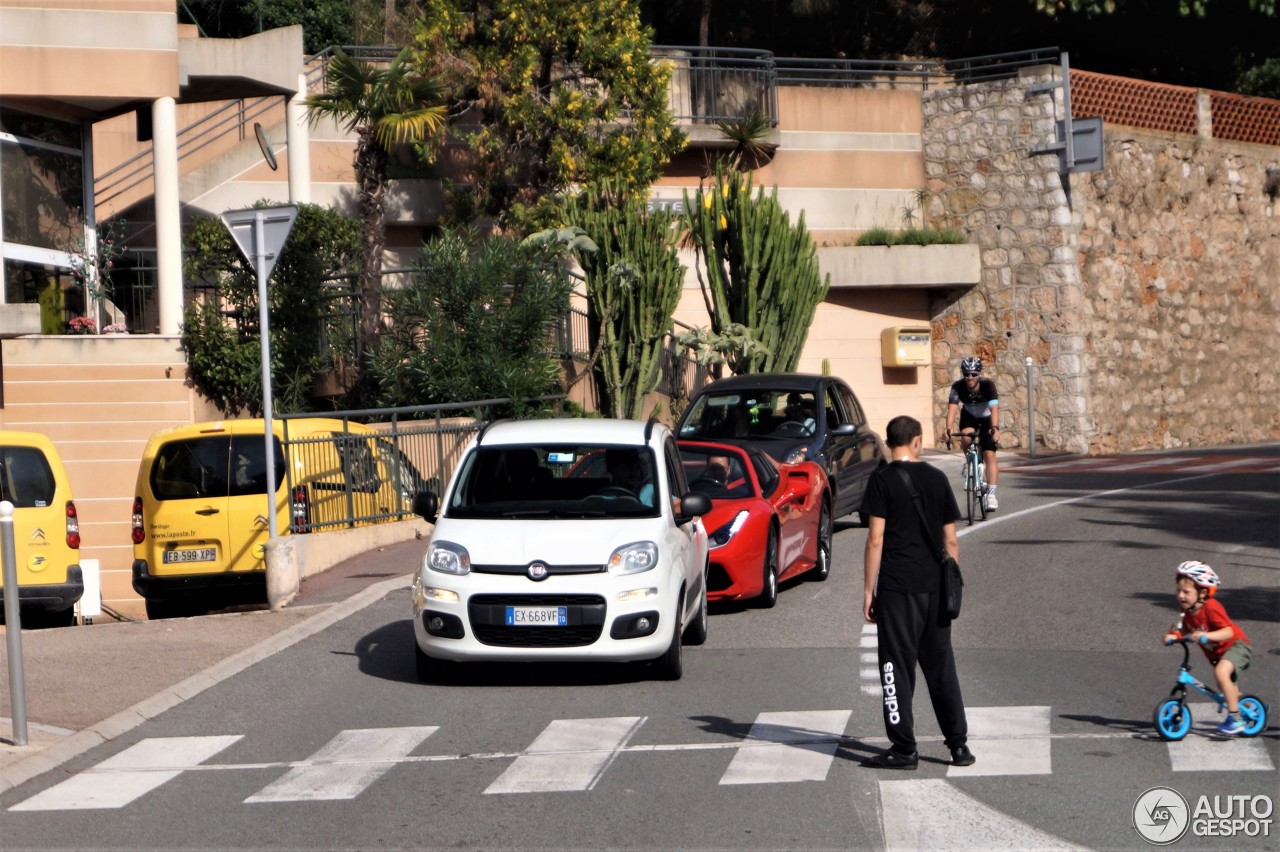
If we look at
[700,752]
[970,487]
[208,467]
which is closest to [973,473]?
[970,487]

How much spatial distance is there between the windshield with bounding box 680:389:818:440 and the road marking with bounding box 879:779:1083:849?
399 inches

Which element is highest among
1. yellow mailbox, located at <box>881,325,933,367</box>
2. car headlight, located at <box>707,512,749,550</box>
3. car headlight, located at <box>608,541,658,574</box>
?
yellow mailbox, located at <box>881,325,933,367</box>

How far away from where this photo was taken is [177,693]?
1055 centimetres

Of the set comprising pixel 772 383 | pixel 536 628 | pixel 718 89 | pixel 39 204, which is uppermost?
pixel 718 89

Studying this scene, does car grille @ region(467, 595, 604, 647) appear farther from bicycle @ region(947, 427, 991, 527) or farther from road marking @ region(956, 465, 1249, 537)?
bicycle @ region(947, 427, 991, 527)

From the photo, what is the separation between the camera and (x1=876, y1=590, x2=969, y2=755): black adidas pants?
7.81 m

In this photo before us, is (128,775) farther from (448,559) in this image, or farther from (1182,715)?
(1182,715)

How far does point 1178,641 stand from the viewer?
8211 millimetres

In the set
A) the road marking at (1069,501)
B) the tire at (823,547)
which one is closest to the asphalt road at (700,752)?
the tire at (823,547)

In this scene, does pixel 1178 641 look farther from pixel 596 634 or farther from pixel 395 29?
pixel 395 29

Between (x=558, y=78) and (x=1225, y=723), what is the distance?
71.9 ft

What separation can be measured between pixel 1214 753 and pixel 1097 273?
24.2m

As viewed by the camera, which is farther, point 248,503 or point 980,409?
point 980,409

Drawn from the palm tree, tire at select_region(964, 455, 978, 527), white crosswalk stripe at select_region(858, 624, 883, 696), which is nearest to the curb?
white crosswalk stripe at select_region(858, 624, 883, 696)
